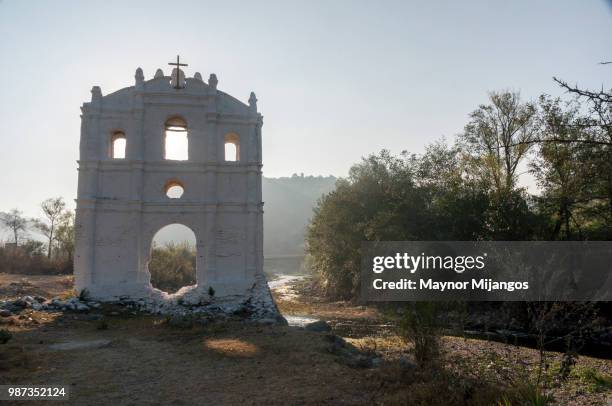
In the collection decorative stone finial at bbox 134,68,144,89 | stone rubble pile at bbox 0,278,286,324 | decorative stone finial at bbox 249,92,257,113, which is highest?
decorative stone finial at bbox 134,68,144,89

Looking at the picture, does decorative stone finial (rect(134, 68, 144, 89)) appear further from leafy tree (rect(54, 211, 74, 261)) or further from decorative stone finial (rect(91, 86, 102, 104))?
leafy tree (rect(54, 211, 74, 261))

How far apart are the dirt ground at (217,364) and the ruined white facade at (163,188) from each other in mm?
2463

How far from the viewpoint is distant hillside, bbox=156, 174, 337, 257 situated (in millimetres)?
92312

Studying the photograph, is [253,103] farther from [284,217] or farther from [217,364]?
[284,217]

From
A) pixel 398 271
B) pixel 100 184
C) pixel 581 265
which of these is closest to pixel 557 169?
pixel 581 265

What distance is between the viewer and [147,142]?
1903 cm

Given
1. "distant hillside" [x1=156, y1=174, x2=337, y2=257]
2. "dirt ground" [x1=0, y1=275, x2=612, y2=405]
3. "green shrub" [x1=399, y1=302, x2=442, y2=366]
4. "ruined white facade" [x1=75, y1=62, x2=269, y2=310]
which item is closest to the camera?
"dirt ground" [x1=0, y1=275, x2=612, y2=405]

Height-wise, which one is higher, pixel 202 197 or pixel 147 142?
pixel 147 142

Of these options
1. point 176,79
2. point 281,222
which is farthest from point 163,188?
point 281,222

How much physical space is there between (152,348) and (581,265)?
1923 cm

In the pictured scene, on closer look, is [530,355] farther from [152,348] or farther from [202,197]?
[202,197]

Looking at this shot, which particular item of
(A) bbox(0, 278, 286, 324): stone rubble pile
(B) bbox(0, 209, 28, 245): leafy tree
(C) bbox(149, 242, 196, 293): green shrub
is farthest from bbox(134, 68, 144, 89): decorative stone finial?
(B) bbox(0, 209, 28, 245): leafy tree

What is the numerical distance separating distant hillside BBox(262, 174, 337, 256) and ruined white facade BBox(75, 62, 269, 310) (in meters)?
61.6

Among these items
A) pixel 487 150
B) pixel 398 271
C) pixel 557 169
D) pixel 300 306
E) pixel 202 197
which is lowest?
pixel 300 306
